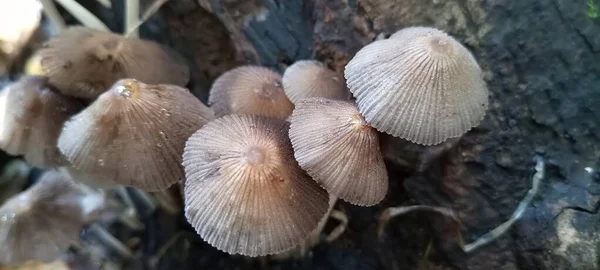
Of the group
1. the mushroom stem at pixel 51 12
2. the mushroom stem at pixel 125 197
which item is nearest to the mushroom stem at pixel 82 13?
the mushroom stem at pixel 51 12

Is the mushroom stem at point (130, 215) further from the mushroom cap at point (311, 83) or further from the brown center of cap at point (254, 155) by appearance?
the brown center of cap at point (254, 155)

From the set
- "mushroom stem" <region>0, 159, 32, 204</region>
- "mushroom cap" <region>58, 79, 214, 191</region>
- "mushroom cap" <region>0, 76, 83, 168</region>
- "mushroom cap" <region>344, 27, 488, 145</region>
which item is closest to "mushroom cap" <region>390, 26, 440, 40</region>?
"mushroom cap" <region>344, 27, 488, 145</region>

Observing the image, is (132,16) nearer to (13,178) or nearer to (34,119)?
(34,119)

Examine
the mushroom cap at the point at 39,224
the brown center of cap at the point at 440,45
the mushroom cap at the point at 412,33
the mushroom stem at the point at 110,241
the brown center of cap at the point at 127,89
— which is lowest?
the mushroom stem at the point at 110,241

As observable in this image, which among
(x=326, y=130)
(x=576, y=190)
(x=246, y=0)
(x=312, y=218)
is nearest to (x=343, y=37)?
(x=246, y=0)

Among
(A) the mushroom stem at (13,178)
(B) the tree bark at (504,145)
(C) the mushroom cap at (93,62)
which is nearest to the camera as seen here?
(B) the tree bark at (504,145)

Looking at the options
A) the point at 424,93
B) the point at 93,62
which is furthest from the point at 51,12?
the point at 424,93

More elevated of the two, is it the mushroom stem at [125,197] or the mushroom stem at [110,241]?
the mushroom stem at [125,197]

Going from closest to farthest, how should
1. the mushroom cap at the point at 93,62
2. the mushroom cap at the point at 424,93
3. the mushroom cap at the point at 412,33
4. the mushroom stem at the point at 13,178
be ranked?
the mushroom cap at the point at 424,93
the mushroom cap at the point at 412,33
the mushroom cap at the point at 93,62
the mushroom stem at the point at 13,178
